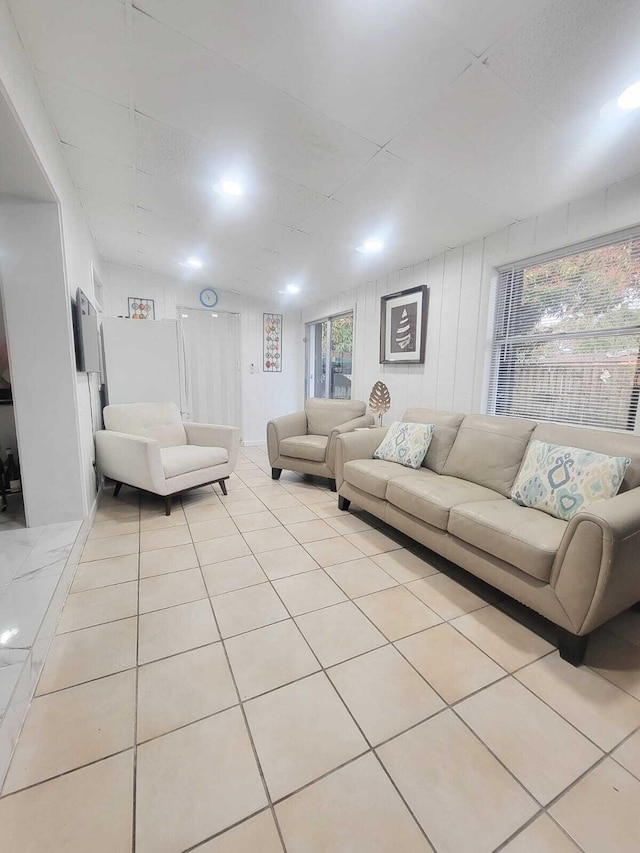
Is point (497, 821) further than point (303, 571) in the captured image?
No

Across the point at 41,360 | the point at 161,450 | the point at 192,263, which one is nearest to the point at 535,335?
the point at 161,450

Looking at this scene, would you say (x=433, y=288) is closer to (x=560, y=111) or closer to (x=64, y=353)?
(x=560, y=111)

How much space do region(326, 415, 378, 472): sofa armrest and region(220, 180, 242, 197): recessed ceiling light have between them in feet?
6.32

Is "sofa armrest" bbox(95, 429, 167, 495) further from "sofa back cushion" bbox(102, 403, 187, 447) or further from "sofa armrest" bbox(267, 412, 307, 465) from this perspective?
"sofa armrest" bbox(267, 412, 307, 465)

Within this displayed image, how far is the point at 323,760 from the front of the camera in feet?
3.37

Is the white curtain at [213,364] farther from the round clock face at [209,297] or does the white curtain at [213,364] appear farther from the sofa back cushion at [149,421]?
the sofa back cushion at [149,421]

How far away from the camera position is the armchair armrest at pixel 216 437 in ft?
10.5

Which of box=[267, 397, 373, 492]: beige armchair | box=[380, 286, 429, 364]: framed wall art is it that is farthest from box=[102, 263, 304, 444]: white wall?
box=[380, 286, 429, 364]: framed wall art

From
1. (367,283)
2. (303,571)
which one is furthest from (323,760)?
(367,283)

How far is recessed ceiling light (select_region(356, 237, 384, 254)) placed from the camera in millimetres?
2922

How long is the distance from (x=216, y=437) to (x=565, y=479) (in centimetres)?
→ 268

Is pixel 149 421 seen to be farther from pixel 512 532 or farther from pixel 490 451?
pixel 512 532

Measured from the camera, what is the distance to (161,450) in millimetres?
3023

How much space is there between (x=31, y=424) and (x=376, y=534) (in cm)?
227
